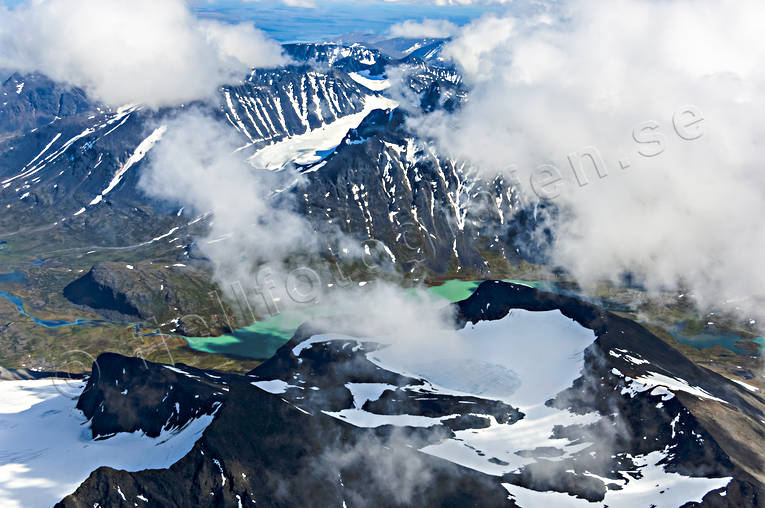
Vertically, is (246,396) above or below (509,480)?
above

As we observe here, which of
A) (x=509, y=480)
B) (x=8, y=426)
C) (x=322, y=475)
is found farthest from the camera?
(x=8, y=426)

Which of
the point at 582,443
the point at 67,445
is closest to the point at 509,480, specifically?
the point at 582,443

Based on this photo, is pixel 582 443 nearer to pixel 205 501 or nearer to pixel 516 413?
pixel 516 413

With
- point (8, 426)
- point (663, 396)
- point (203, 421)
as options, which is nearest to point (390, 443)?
point (203, 421)

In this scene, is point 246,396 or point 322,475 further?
point 246,396

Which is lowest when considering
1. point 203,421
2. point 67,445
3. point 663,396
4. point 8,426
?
point 8,426

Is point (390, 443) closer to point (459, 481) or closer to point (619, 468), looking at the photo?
point (459, 481)

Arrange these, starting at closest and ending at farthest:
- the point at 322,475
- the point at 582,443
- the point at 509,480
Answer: the point at 322,475, the point at 509,480, the point at 582,443
